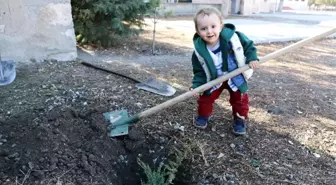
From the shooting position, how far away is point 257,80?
4.34 metres

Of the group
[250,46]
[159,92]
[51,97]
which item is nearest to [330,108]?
[250,46]

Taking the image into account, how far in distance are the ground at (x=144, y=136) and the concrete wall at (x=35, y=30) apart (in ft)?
1.06

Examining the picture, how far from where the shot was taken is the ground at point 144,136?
7.77 feet

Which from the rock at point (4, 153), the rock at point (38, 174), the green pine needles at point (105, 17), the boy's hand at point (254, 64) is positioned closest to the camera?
the rock at point (38, 174)

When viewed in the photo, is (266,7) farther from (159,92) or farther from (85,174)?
(85,174)

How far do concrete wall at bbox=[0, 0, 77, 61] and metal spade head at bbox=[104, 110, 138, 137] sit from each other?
2007mm

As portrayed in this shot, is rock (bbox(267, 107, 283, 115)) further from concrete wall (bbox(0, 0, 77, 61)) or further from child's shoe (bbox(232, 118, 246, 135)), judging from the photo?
concrete wall (bbox(0, 0, 77, 61))

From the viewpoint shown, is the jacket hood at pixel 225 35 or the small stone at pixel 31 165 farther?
the jacket hood at pixel 225 35

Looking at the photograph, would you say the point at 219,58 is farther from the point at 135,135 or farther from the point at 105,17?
the point at 105,17

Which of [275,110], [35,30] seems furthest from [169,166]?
[35,30]

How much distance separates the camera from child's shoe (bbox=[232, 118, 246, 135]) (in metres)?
2.86

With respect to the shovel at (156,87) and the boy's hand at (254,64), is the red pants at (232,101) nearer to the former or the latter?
the boy's hand at (254,64)

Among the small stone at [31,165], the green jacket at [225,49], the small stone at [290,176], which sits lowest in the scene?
the small stone at [290,176]

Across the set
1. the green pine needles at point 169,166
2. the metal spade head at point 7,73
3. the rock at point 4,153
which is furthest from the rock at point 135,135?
the metal spade head at point 7,73
